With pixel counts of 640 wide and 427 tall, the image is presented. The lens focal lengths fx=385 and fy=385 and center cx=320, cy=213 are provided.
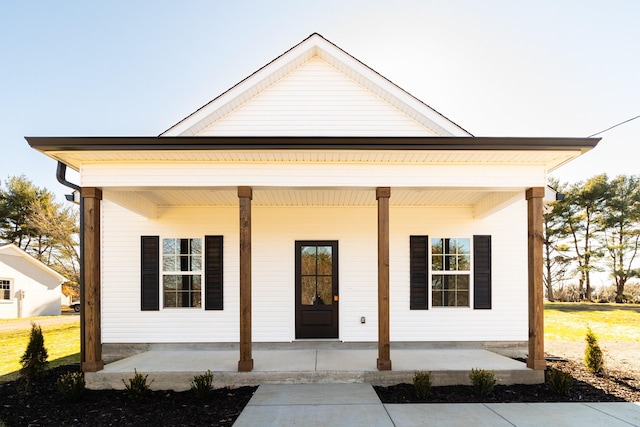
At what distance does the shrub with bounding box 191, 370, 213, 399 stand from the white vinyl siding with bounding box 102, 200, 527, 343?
2.35 metres

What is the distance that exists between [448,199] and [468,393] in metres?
3.55

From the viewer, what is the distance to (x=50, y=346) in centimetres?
1036

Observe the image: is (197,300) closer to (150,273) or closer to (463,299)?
(150,273)

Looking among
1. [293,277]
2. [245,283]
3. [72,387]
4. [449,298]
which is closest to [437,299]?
[449,298]

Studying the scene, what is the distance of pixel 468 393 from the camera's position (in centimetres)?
548

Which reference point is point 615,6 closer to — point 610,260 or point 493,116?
point 493,116

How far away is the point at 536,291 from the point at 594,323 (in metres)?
10.5

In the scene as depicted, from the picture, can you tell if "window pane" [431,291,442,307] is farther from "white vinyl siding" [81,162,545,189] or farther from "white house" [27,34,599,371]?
"white vinyl siding" [81,162,545,189]

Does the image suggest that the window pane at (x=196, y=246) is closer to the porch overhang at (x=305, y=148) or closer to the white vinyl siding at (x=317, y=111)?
the white vinyl siding at (x=317, y=111)

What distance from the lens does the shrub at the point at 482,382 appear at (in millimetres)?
5340

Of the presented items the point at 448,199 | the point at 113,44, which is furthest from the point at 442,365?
the point at 113,44

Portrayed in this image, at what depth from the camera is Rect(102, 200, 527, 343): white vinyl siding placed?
7.80 metres

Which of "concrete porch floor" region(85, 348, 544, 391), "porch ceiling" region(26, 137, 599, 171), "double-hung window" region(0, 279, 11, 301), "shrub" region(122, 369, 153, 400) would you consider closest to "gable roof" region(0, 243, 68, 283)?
"double-hung window" region(0, 279, 11, 301)

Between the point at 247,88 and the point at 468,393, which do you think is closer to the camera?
the point at 468,393
